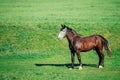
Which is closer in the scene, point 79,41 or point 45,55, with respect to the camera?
point 79,41

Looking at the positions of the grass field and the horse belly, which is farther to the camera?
the horse belly

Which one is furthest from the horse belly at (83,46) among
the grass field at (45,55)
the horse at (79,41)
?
the grass field at (45,55)

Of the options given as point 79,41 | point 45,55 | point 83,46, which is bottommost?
point 45,55

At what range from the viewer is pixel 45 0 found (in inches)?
2443

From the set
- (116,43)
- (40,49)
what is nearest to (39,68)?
(40,49)

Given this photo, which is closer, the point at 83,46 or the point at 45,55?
the point at 83,46

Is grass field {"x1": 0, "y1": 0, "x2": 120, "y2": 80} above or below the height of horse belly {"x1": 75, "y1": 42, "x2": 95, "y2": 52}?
below

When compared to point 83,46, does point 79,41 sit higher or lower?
higher

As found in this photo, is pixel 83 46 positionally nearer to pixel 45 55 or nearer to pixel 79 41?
pixel 79 41

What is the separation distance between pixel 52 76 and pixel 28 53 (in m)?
7.35

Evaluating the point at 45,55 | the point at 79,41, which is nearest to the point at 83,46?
the point at 79,41

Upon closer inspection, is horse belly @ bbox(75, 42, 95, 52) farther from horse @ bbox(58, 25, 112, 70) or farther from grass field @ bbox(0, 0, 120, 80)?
grass field @ bbox(0, 0, 120, 80)

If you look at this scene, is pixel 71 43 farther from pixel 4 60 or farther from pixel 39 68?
pixel 4 60

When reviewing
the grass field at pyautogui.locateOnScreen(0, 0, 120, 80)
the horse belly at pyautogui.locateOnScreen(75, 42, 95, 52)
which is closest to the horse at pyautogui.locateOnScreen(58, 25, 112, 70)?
the horse belly at pyautogui.locateOnScreen(75, 42, 95, 52)
